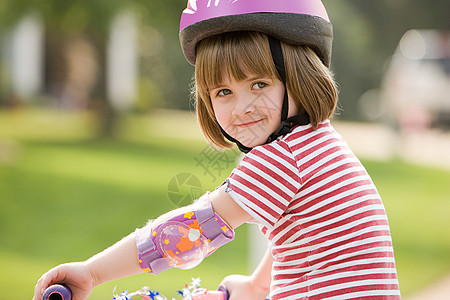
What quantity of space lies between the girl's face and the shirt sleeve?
0.19m

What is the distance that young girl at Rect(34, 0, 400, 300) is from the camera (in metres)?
2.05

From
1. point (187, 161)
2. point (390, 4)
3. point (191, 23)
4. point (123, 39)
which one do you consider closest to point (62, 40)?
point (123, 39)

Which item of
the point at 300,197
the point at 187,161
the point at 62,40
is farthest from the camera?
the point at 62,40

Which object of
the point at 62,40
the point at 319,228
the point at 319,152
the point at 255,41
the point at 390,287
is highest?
the point at 62,40

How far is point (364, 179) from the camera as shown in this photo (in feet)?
7.15

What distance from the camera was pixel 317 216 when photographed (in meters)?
2.11

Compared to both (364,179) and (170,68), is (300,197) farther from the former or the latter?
(170,68)

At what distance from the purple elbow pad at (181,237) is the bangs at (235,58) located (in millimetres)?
457

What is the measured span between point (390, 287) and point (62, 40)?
2904 centimetres

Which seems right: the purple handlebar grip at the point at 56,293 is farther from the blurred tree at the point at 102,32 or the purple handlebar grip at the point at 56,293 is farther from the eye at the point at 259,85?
the blurred tree at the point at 102,32

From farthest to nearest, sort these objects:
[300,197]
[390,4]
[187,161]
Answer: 1. [390,4]
2. [187,161]
3. [300,197]

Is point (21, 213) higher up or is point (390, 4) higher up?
point (390, 4)

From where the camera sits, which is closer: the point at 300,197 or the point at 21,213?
the point at 300,197

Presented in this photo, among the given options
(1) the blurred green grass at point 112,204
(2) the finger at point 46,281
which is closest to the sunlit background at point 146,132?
(1) the blurred green grass at point 112,204
